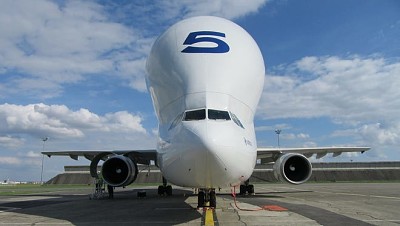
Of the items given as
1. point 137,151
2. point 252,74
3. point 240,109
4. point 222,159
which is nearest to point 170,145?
point 222,159

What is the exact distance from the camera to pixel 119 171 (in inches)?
605

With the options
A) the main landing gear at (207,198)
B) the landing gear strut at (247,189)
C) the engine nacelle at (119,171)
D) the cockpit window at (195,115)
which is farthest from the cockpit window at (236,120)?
the landing gear strut at (247,189)

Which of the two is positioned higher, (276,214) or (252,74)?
(252,74)

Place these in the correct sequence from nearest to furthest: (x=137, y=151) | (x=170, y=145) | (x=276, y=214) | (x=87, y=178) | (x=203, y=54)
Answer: (x=170, y=145), (x=203, y=54), (x=276, y=214), (x=137, y=151), (x=87, y=178)

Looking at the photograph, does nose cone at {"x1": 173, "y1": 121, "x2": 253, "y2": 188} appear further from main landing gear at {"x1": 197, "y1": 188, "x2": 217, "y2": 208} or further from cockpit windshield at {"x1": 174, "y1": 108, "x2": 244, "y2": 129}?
main landing gear at {"x1": 197, "y1": 188, "x2": 217, "y2": 208}

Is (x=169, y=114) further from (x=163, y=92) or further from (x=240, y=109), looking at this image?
(x=240, y=109)

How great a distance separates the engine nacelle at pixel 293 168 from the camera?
45.4ft

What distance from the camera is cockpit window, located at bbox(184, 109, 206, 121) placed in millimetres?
7852

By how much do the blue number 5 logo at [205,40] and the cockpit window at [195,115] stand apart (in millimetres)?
2197

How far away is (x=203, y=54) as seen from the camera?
9562mm

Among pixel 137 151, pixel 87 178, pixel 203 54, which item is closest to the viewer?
pixel 203 54

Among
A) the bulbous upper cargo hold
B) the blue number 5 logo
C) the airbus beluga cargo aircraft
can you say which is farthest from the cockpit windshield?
the blue number 5 logo

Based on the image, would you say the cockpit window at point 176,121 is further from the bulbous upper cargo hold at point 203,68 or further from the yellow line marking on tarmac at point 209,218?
the yellow line marking on tarmac at point 209,218

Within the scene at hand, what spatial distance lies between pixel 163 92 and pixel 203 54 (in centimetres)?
149
